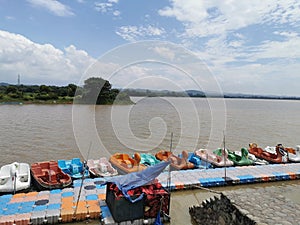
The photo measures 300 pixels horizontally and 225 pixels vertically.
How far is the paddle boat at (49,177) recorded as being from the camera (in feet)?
26.9

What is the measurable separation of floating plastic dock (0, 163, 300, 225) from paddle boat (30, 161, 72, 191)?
322 mm

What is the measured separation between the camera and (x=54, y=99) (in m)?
47.9

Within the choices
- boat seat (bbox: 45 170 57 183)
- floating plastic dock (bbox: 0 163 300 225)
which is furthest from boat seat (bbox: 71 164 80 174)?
floating plastic dock (bbox: 0 163 300 225)

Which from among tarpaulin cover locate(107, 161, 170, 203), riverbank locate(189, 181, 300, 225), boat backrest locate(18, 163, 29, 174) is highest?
tarpaulin cover locate(107, 161, 170, 203)

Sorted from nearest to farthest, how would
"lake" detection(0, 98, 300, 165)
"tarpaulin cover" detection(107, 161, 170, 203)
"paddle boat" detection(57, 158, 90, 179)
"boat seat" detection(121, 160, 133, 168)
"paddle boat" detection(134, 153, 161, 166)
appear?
1. "tarpaulin cover" detection(107, 161, 170, 203)
2. "paddle boat" detection(57, 158, 90, 179)
3. "boat seat" detection(121, 160, 133, 168)
4. "paddle boat" detection(134, 153, 161, 166)
5. "lake" detection(0, 98, 300, 165)

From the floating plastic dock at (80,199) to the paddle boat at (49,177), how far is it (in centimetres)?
32

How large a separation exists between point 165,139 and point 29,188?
36.8ft

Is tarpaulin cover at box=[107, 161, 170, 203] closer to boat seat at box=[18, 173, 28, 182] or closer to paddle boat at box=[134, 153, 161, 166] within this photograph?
boat seat at box=[18, 173, 28, 182]

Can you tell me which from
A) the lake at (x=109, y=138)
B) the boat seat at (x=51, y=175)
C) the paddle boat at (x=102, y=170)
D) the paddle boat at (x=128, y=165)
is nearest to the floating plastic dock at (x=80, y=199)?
the paddle boat at (x=102, y=170)

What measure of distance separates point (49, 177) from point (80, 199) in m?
2.01

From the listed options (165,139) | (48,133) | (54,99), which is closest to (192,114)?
(165,139)

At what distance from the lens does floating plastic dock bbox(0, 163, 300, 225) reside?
6332mm

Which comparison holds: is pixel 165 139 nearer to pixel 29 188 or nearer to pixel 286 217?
pixel 29 188

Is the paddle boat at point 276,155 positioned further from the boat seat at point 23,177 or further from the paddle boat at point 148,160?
the boat seat at point 23,177
